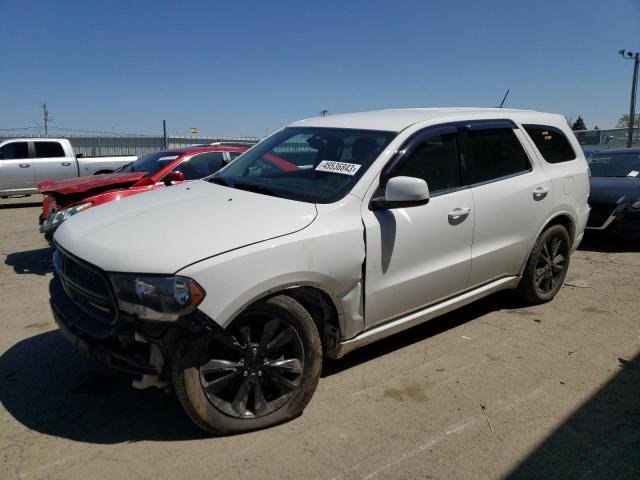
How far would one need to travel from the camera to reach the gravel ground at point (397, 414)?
104 inches

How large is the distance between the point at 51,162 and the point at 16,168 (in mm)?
833

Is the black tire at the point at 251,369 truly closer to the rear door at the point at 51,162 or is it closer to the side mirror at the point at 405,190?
the side mirror at the point at 405,190

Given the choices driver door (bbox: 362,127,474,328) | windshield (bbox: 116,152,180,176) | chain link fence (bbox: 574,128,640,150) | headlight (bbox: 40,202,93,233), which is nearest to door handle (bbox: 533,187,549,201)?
driver door (bbox: 362,127,474,328)

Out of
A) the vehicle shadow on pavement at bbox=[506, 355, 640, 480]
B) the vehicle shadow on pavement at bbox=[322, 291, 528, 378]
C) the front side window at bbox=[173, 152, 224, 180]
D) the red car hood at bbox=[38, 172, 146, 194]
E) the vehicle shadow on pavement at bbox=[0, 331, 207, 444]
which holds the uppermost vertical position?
the front side window at bbox=[173, 152, 224, 180]

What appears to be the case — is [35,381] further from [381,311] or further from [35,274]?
[35,274]

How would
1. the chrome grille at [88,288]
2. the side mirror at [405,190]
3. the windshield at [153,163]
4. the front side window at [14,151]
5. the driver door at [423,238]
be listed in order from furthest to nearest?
the front side window at [14,151], the windshield at [153,163], the driver door at [423,238], the side mirror at [405,190], the chrome grille at [88,288]

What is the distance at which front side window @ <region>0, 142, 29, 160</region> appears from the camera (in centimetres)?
1348

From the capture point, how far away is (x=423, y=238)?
11.5 feet

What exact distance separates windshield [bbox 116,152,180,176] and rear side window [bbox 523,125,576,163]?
488 cm

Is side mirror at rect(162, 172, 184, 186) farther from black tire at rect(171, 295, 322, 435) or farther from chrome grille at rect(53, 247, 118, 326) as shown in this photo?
black tire at rect(171, 295, 322, 435)

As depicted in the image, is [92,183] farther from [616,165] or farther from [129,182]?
[616,165]

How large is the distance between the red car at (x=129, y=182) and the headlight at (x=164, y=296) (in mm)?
3606

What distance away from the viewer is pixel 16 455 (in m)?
2.71

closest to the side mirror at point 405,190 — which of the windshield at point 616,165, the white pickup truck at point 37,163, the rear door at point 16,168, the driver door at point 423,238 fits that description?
the driver door at point 423,238
